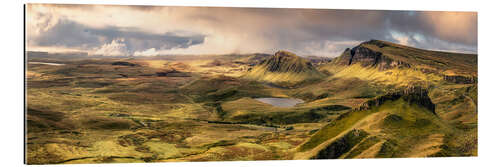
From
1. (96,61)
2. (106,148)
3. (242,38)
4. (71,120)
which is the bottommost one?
(106,148)

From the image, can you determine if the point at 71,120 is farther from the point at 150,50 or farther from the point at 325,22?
the point at 325,22

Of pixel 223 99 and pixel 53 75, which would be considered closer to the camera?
pixel 53 75

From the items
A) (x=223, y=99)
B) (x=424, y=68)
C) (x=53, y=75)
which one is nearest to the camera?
(x=53, y=75)

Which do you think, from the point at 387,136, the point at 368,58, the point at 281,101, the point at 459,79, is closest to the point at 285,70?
the point at 281,101

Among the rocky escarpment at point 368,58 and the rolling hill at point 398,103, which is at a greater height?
the rocky escarpment at point 368,58

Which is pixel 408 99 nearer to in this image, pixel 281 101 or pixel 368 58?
pixel 368 58

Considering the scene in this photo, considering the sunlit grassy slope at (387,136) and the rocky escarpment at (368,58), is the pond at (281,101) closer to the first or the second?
the rocky escarpment at (368,58)

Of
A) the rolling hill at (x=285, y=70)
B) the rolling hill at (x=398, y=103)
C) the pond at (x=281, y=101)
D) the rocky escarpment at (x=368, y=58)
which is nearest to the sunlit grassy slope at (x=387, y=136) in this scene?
the rolling hill at (x=398, y=103)

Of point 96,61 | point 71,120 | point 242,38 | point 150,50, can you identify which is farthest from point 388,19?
point 71,120
